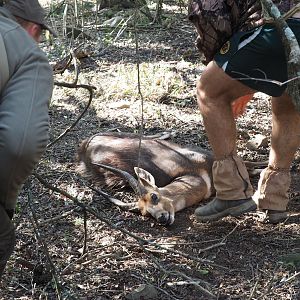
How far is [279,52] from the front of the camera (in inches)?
178

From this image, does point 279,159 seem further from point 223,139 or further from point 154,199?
Result: point 154,199

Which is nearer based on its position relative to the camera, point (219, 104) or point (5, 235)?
point (5, 235)

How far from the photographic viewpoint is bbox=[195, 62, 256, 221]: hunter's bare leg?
15.6ft

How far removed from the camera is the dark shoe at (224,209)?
5.06 metres

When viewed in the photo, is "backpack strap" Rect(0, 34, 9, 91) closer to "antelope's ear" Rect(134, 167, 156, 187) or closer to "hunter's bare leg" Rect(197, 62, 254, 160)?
"hunter's bare leg" Rect(197, 62, 254, 160)

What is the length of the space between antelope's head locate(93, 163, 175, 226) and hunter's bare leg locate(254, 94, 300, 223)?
0.79 m

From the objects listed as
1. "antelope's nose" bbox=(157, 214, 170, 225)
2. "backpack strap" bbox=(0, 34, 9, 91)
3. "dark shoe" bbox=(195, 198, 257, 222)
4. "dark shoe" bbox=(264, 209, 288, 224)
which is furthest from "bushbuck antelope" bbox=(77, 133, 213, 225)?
"backpack strap" bbox=(0, 34, 9, 91)

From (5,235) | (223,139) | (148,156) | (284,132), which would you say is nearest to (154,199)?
(148,156)

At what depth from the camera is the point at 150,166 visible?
6977 mm

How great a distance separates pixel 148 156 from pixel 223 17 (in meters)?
2.71

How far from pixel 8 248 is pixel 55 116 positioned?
4.60 m

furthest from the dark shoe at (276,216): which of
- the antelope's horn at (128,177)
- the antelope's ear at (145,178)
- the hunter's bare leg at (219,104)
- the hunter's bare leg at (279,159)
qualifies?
the antelope's ear at (145,178)

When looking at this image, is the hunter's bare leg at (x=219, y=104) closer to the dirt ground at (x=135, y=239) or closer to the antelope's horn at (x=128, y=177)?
the dirt ground at (x=135, y=239)

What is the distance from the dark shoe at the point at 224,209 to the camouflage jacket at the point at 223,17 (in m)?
1.13
